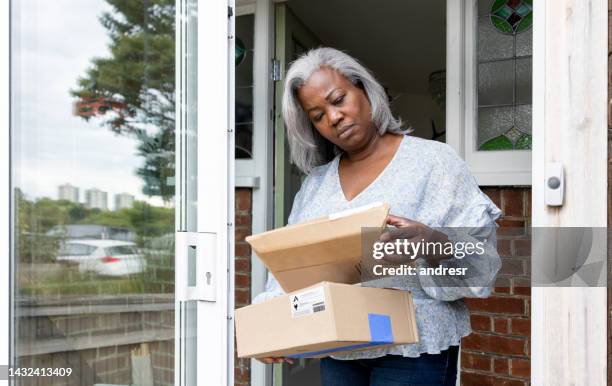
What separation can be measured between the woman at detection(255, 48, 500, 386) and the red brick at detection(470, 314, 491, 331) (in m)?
1.10

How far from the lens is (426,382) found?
1.56 meters

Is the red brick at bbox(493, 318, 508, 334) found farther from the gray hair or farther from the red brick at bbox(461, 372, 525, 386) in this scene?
the gray hair

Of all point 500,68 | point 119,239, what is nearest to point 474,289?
point 119,239

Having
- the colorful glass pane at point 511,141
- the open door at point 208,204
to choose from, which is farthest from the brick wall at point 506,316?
the open door at point 208,204

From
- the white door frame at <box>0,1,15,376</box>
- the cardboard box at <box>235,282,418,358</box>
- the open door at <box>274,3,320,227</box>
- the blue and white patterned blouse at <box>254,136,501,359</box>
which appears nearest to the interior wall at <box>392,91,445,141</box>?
the open door at <box>274,3,320,227</box>

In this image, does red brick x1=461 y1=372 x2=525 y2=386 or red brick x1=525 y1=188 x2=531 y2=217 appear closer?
red brick x1=525 y1=188 x2=531 y2=217

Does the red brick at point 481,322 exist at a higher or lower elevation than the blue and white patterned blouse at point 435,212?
lower

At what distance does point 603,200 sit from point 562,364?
14.0 inches

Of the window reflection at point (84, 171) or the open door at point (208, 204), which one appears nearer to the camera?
the open door at point (208, 204)

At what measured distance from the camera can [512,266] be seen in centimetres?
257

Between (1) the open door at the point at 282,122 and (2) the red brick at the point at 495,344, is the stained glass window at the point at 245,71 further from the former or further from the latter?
(2) the red brick at the point at 495,344

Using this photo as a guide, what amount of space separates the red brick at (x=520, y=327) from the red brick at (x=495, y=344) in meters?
0.03

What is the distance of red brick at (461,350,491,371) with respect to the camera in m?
2.68

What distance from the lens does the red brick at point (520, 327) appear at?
2582mm
